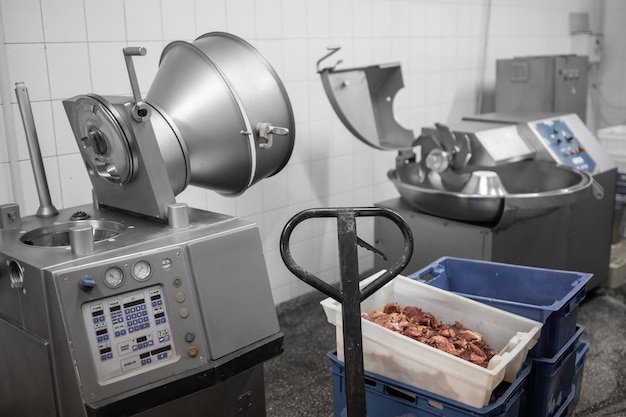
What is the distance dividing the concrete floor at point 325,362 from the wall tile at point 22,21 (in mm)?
1539

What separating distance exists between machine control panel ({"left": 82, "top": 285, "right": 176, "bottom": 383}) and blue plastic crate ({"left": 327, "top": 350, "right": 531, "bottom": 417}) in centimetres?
59

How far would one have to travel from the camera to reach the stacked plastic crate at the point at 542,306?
1.80 meters

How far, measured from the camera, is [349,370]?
51.6 inches

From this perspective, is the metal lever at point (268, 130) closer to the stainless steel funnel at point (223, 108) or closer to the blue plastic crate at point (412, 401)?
the stainless steel funnel at point (223, 108)

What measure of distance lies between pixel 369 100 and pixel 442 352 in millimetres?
1462

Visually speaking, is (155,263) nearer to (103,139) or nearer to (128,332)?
(128,332)

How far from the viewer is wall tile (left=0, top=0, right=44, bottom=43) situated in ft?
6.50

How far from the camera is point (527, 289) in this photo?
1.98m

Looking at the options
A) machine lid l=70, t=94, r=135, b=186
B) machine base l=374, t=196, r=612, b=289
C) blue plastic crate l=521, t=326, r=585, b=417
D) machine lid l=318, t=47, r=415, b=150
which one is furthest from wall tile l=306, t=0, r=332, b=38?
blue plastic crate l=521, t=326, r=585, b=417

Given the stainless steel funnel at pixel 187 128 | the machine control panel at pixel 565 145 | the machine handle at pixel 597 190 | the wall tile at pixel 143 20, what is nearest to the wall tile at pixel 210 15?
the wall tile at pixel 143 20

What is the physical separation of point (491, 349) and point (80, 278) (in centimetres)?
116

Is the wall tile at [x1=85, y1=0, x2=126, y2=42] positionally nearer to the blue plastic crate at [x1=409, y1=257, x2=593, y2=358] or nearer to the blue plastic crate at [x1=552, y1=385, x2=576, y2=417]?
the blue plastic crate at [x1=409, y1=257, x2=593, y2=358]

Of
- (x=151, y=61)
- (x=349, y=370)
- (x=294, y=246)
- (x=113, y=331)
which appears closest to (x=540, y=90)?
(x=294, y=246)

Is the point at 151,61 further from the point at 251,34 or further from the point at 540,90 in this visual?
the point at 540,90
